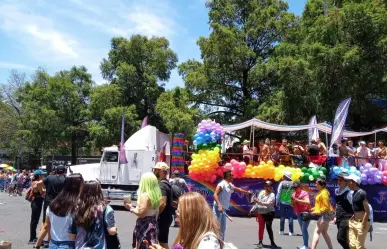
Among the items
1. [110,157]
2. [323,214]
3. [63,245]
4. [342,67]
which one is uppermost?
[342,67]

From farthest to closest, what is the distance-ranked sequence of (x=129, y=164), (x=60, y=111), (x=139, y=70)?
(x=60, y=111) → (x=139, y=70) → (x=129, y=164)

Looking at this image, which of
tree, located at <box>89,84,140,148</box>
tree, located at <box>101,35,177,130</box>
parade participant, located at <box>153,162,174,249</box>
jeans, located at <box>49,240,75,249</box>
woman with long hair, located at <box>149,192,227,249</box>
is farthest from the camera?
tree, located at <box>101,35,177,130</box>

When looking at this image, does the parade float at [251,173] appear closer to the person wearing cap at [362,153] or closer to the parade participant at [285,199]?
the person wearing cap at [362,153]

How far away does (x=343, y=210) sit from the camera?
763cm

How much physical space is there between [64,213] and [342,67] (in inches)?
889

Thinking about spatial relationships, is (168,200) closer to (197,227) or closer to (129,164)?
(197,227)

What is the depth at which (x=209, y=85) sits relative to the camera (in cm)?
3303

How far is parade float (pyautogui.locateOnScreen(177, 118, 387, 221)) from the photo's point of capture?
16.8m

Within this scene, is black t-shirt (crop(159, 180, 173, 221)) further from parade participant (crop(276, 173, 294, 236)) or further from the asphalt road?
parade participant (crop(276, 173, 294, 236))

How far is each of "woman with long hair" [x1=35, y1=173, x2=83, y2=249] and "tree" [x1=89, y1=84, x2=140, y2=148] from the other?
35.1 m

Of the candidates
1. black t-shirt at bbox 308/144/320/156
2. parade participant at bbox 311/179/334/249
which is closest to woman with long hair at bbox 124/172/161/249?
parade participant at bbox 311/179/334/249


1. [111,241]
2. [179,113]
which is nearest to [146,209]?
[111,241]

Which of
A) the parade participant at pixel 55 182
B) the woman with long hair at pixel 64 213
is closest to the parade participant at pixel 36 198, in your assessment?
the parade participant at pixel 55 182

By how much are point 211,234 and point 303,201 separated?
7894mm
